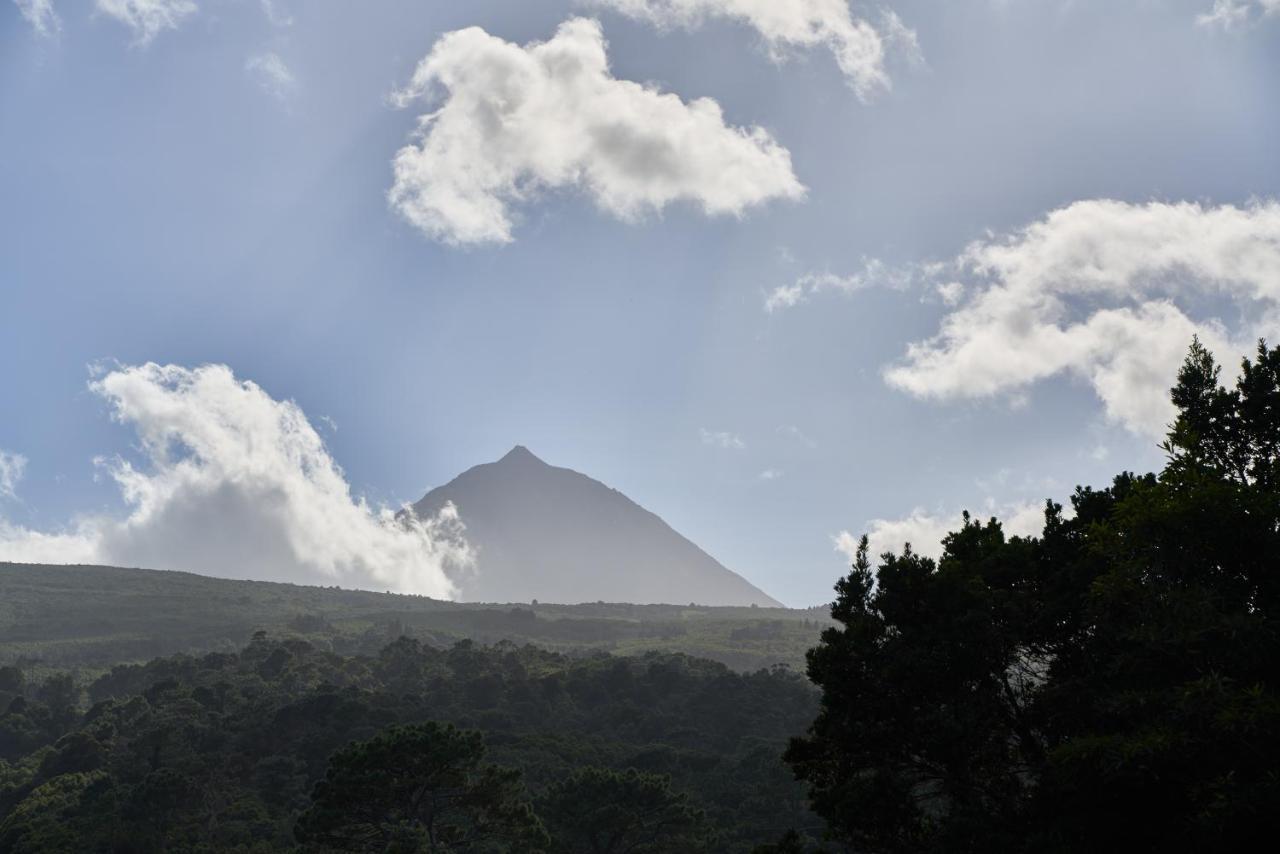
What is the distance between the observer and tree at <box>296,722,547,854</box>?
34.0 meters

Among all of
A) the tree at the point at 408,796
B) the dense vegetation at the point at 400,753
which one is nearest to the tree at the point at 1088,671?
the tree at the point at 408,796

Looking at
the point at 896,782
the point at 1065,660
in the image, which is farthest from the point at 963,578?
the point at 896,782

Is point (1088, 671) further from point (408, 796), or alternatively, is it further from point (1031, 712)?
point (408, 796)

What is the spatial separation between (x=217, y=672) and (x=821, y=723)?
9386cm

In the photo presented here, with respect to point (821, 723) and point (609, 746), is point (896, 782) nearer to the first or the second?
point (821, 723)

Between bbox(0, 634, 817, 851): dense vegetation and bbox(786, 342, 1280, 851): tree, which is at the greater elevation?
bbox(786, 342, 1280, 851): tree

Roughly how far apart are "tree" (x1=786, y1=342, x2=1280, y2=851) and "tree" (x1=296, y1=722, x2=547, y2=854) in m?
18.7

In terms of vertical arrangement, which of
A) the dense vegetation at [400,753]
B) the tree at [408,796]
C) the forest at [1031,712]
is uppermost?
the forest at [1031,712]

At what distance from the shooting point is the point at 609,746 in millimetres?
67688

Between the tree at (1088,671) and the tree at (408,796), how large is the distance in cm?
1868

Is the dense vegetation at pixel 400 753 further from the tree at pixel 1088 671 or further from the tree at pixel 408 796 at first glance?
the tree at pixel 1088 671

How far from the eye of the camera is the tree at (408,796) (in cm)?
3397

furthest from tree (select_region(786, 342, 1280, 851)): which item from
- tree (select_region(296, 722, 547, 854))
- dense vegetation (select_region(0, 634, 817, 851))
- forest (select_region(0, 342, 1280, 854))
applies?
dense vegetation (select_region(0, 634, 817, 851))

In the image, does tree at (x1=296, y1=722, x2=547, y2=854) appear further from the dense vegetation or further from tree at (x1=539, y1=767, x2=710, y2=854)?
tree at (x1=539, y1=767, x2=710, y2=854)
